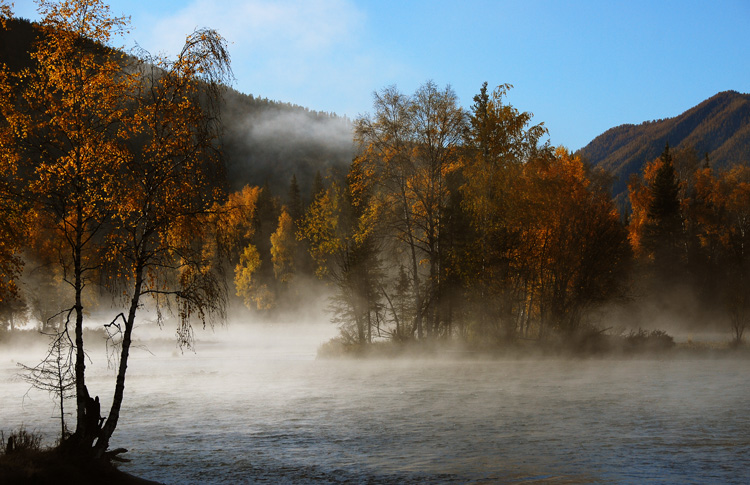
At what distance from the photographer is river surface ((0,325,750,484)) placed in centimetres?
1277

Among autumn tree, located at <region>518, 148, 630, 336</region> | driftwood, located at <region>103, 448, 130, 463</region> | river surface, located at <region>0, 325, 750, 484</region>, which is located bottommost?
river surface, located at <region>0, 325, 750, 484</region>

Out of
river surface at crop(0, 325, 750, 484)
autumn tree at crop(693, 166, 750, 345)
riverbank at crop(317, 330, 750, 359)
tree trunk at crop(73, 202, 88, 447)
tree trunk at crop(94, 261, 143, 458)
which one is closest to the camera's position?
tree trunk at crop(94, 261, 143, 458)

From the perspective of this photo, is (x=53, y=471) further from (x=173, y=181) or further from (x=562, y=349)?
(x=562, y=349)

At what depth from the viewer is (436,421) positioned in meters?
Answer: 18.2

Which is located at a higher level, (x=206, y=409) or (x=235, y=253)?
(x=235, y=253)

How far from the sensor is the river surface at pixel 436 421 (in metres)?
12.8

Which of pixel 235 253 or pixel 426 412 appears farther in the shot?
pixel 235 253

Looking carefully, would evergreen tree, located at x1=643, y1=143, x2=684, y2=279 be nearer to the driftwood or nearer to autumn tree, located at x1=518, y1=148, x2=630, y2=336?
autumn tree, located at x1=518, y1=148, x2=630, y2=336

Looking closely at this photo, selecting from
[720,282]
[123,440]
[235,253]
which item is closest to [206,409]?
[123,440]

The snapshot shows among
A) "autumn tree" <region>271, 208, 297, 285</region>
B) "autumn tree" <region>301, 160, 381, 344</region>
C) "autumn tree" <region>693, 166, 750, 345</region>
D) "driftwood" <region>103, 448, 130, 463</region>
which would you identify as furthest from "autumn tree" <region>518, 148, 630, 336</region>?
"autumn tree" <region>271, 208, 297, 285</region>

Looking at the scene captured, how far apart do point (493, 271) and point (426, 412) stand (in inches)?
601

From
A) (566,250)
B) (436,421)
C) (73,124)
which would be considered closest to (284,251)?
(566,250)

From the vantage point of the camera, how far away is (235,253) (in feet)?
272

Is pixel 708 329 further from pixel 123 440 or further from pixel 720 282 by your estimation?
pixel 123 440
